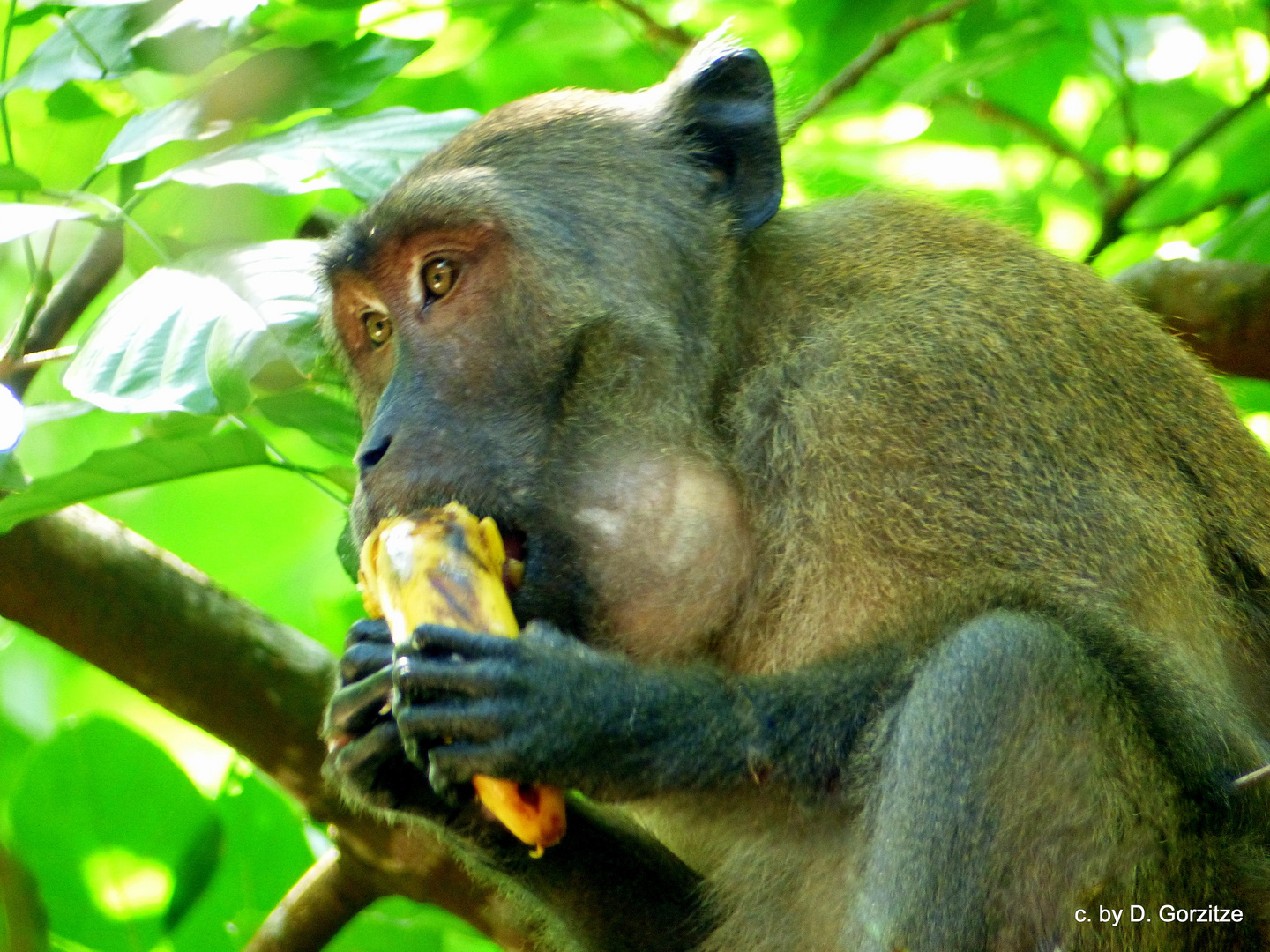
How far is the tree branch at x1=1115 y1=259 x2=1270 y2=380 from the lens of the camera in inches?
174

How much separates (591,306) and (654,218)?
0.34 meters

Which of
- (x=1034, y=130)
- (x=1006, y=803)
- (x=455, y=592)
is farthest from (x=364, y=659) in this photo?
(x=1034, y=130)

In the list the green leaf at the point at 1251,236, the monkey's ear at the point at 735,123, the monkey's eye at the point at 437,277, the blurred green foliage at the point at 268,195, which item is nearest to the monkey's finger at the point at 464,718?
the blurred green foliage at the point at 268,195

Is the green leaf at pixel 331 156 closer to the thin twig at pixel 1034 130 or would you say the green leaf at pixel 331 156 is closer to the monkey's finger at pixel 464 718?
the monkey's finger at pixel 464 718

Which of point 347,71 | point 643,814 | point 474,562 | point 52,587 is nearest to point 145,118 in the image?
point 347,71

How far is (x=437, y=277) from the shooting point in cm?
347

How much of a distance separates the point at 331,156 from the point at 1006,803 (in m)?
2.17

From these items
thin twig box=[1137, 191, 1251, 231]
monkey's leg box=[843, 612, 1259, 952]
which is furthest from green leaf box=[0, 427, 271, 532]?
thin twig box=[1137, 191, 1251, 231]

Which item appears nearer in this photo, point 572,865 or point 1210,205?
point 572,865

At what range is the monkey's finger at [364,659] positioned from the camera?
3057 millimetres

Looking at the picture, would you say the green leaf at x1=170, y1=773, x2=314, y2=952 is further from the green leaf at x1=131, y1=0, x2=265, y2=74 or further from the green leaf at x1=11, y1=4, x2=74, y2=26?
the green leaf at x1=11, y1=4, x2=74, y2=26

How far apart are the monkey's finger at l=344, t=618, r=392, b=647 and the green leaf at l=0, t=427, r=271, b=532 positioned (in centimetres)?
74

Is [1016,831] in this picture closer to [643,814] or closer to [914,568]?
[914,568]

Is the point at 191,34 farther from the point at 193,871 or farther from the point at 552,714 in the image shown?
the point at 193,871
